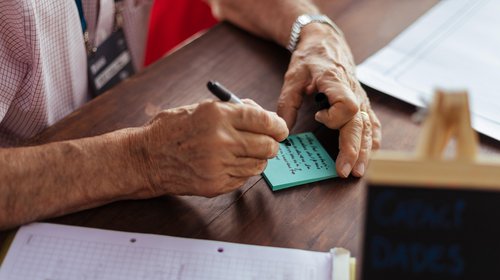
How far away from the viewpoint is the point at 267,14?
4.25ft

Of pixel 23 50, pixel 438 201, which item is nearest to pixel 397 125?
pixel 438 201

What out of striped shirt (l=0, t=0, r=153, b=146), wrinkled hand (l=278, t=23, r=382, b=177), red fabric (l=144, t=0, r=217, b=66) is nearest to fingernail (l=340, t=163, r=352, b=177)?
wrinkled hand (l=278, t=23, r=382, b=177)

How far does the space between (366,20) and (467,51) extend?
254 mm

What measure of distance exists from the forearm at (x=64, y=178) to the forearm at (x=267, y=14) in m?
0.50

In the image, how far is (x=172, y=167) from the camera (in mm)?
888

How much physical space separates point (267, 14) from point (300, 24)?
10 cm

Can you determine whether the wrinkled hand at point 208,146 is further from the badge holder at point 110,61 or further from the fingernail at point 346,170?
the badge holder at point 110,61

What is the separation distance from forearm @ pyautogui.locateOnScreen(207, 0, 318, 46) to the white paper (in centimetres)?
58

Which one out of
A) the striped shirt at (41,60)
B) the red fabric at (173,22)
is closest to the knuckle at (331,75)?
the striped shirt at (41,60)

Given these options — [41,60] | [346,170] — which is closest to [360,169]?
[346,170]

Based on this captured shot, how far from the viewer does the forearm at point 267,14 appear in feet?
4.15

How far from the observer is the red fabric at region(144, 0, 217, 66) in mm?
1688

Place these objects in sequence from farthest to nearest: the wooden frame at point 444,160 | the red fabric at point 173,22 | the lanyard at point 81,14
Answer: the red fabric at point 173,22, the lanyard at point 81,14, the wooden frame at point 444,160

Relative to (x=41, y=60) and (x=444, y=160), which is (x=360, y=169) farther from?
(x=41, y=60)
